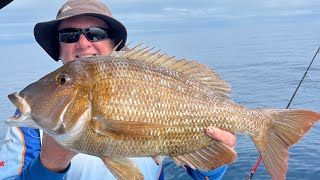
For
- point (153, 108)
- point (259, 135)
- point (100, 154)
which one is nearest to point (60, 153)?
point (100, 154)

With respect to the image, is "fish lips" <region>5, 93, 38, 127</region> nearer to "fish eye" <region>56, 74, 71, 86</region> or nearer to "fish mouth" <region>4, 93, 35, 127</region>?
"fish mouth" <region>4, 93, 35, 127</region>

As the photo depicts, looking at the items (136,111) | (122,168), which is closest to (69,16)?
(136,111)

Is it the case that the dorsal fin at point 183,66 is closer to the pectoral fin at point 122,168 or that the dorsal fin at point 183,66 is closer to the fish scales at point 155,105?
the fish scales at point 155,105

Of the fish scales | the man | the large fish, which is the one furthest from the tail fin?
the man

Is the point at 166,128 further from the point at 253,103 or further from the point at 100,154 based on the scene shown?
the point at 253,103

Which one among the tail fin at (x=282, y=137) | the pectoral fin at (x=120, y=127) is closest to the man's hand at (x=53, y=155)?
the pectoral fin at (x=120, y=127)
